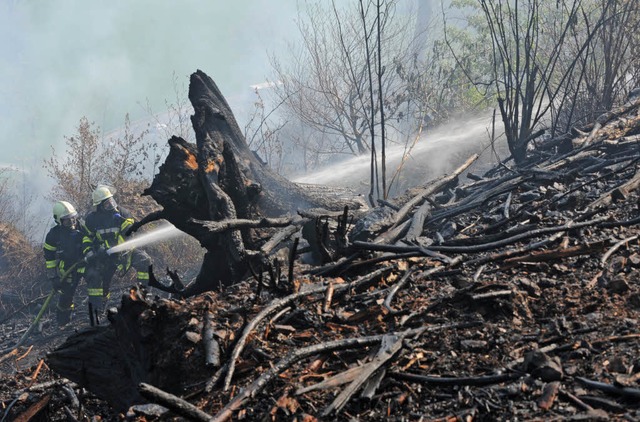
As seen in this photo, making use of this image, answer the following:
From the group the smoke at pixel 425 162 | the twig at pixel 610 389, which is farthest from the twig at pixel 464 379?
the smoke at pixel 425 162

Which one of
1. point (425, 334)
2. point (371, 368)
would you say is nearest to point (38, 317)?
point (425, 334)

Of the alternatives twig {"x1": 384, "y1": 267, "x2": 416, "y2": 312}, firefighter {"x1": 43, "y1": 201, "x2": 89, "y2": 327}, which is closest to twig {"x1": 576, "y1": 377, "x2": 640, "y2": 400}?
twig {"x1": 384, "y1": 267, "x2": 416, "y2": 312}

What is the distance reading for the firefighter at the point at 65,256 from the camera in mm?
10117

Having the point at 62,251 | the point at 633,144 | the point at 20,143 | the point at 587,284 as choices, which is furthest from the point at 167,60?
the point at 587,284

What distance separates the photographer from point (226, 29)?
45.6 m

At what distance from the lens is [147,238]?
11016mm

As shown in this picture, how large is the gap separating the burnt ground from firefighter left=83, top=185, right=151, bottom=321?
18.0 ft

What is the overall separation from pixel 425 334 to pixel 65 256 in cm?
913

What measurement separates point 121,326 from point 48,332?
7.01 m

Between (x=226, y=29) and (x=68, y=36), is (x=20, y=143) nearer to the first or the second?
(x=68, y=36)

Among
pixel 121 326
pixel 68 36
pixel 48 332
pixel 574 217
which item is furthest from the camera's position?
pixel 68 36

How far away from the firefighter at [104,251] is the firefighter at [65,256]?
0.21m

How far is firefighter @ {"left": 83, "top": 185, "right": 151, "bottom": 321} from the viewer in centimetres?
999

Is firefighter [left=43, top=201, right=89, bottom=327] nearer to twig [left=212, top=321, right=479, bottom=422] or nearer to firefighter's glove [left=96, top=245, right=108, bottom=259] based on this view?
firefighter's glove [left=96, top=245, right=108, bottom=259]
